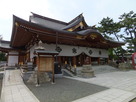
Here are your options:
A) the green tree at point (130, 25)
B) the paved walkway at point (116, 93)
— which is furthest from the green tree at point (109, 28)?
the paved walkway at point (116, 93)

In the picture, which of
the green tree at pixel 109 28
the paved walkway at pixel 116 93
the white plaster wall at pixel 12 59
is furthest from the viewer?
the green tree at pixel 109 28

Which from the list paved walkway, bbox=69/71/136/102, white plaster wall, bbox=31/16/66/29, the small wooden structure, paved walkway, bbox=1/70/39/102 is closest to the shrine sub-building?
white plaster wall, bbox=31/16/66/29

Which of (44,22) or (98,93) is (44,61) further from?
(44,22)

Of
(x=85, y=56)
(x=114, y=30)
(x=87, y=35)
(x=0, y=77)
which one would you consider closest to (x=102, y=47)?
(x=85, y=56)

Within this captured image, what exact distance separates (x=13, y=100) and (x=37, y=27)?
4.70 metres

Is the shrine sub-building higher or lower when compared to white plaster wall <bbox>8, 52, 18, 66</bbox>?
higher

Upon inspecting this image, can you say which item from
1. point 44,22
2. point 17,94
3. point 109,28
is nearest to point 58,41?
point 44,22

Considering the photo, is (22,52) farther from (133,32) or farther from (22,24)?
(133,32)

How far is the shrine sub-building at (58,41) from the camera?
22.7 feet

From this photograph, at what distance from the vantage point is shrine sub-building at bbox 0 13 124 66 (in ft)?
22.7

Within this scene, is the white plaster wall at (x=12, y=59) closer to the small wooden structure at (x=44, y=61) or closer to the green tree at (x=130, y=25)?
the small wooden structure at (x=44, y=61)

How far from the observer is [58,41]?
9500 millimetres

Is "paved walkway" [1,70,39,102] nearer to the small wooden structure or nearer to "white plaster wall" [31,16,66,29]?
the small wooden structure

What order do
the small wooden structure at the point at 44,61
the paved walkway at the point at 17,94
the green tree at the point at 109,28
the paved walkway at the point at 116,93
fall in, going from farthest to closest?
the green tree at the point at 109,28 → the small wooden structure at the point at 44,61 → the paved walkway at the point at 17,94 → the paved walkway at the point at 116,93
